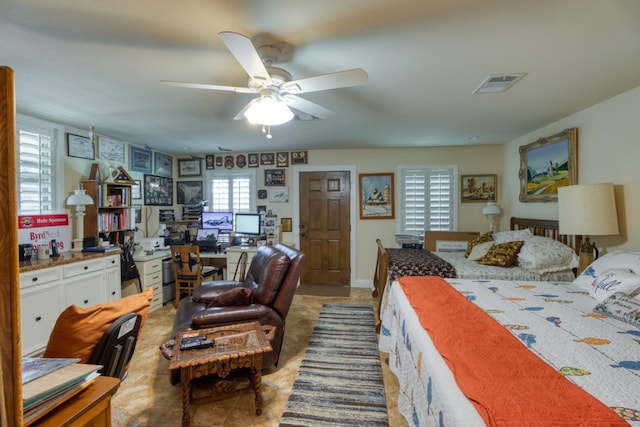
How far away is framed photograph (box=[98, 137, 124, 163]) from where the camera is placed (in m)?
3.63

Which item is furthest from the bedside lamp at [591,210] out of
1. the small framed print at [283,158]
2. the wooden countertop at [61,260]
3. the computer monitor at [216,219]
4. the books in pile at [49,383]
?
the wooden countertop at [61,260]

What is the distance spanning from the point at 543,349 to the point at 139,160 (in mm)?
5010

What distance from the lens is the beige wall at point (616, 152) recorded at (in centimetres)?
229

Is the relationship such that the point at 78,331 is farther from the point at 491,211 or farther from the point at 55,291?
the point at 491,211

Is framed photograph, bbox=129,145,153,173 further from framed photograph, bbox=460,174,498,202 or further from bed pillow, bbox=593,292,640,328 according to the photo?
bed pillow, bbox=593,292,640,328

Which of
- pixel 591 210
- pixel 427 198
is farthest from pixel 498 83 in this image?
pixel 427 198

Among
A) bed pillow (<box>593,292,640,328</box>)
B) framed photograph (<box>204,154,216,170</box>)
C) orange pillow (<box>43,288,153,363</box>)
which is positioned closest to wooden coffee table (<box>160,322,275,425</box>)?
orange pillow (<box>43,288,153,363</box>)

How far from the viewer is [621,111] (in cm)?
240

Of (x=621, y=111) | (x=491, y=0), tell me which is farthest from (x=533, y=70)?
(x=621, y=111)

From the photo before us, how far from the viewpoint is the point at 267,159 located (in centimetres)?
487

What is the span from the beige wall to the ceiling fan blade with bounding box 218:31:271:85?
9.90 feet

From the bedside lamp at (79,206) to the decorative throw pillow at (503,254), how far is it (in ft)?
14.8

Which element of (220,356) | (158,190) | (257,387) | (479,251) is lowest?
(257,387)

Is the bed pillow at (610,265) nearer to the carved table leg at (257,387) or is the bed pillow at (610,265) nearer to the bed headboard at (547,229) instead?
the bed headboard at (547,229)
